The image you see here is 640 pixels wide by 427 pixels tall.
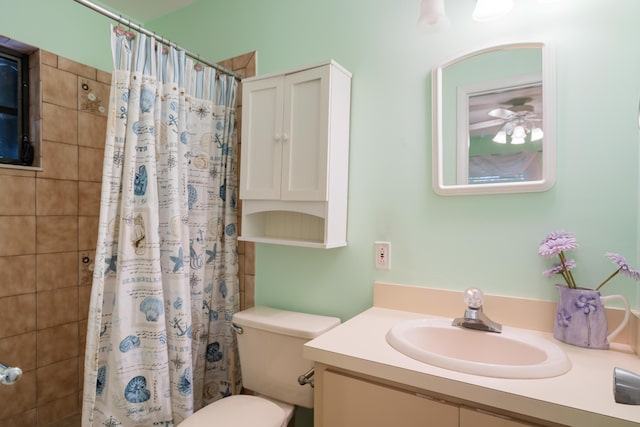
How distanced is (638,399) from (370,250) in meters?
1.09

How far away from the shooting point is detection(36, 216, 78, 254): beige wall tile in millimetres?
1875

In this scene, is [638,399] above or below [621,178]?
below

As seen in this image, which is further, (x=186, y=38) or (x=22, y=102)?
(x=186, y=38)

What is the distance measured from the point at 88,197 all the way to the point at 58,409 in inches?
47.7

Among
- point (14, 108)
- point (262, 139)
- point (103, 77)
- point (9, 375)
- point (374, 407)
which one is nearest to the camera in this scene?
point (9, 375)

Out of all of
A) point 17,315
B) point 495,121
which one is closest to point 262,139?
point 495,121

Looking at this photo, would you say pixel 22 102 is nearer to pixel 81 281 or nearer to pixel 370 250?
pixel 81 281

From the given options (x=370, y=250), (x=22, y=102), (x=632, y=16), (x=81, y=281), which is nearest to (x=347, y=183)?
(x=370, y=250)

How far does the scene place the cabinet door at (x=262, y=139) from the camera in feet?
5.28

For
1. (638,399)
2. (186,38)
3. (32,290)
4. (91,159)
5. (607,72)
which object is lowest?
(32,290)

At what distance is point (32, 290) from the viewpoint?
1850 millimetres

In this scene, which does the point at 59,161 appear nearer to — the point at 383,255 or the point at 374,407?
the point at 383,255

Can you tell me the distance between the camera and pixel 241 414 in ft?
4.51

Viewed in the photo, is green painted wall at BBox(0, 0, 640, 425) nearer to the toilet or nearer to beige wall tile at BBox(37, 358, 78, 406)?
the toilet
